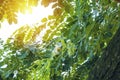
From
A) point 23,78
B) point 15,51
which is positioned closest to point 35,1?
point 15,51

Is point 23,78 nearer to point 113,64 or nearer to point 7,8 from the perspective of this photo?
point 7,8

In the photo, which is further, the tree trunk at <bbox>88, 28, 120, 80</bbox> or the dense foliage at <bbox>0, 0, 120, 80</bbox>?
the dense foliage at <bbox>0, 0, 120, 80</bbox>

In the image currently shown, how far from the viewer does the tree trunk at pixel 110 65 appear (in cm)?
147

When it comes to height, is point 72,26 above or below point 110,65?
above

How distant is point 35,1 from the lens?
1.78 m

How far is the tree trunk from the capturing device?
1.47 m

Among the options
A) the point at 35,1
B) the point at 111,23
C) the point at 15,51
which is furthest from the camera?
the point at 15,51

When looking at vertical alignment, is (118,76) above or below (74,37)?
below

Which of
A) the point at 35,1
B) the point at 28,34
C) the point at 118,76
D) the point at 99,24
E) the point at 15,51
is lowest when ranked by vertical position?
the point at 118,76

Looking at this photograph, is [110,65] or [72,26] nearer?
[110,65]

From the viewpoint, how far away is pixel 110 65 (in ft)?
4.94

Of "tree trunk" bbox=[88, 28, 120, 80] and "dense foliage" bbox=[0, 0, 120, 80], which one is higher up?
"dense foliage" bbox=[0, 0, 120, 80]

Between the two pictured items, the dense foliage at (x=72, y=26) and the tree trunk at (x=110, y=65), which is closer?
the tree trunk at (x=110, y=65)

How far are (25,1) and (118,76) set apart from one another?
0.68 m
